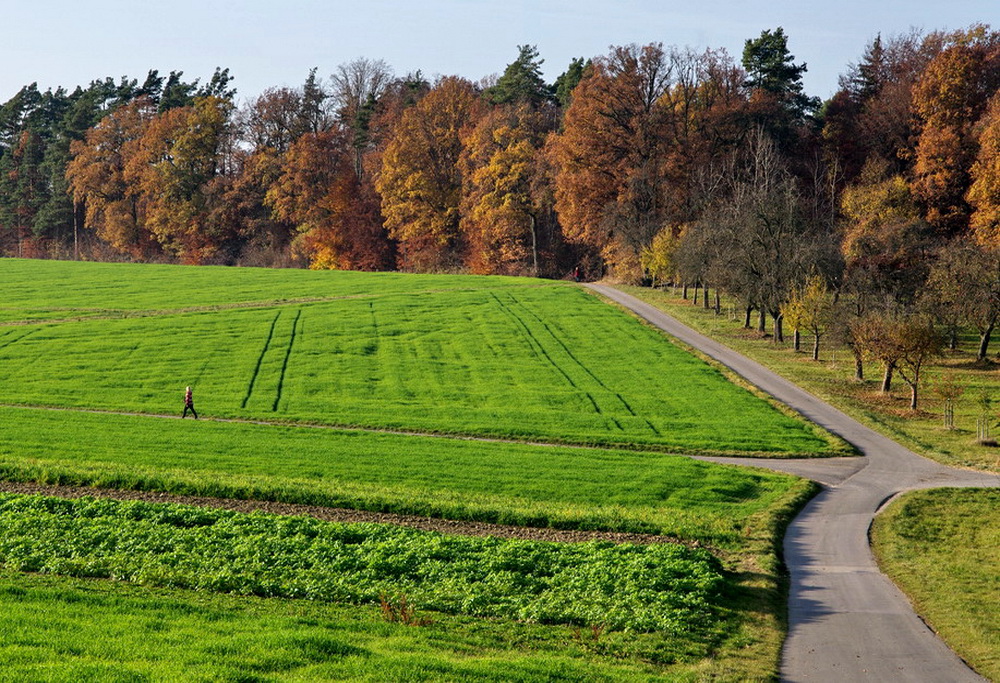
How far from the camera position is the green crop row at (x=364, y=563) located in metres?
18.8

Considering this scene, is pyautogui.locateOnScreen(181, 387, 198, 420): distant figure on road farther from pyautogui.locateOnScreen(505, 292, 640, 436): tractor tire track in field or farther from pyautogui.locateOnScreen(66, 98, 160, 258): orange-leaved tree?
pyautogui.locateOnScreen(66, 98, 160, 258): orange-leaved tree

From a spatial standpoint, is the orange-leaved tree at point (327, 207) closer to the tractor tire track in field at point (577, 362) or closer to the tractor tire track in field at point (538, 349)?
the tractor tire track in field at point (577, 362)

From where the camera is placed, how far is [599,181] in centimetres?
8894

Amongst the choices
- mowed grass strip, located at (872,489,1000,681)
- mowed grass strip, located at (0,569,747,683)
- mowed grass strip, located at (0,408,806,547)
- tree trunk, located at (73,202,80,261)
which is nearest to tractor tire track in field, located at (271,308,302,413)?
mowed grass strip, located at (0,408,806,547)

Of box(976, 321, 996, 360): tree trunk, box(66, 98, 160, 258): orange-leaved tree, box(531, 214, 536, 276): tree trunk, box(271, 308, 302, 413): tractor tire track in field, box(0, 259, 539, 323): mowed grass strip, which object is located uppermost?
box(66, 98, 160, 258): orange-leaved tree

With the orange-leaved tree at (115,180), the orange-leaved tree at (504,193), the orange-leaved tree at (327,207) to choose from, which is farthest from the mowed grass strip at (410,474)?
the orange-leaved tree at (115,180)

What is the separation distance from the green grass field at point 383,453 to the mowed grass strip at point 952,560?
3.13m

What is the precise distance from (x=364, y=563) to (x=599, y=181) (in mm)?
72222

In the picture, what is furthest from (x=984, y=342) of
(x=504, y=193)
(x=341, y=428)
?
(x=504, y=193)

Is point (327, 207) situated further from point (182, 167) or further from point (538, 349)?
point (538, 349)

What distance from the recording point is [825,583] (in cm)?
2211

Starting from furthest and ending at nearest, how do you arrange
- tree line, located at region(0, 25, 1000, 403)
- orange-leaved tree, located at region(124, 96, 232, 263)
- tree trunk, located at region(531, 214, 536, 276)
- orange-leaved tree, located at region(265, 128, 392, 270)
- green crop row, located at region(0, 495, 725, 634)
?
1. orange-leaved tree, located at region(124, 96, 232, 263)
2. orange-leaved tree, located at region(265, 128, 392, 270)
3. tree trunk, located at region(531, 214, 536, 276)
4. tree line, located at region(0, 25, 1000, 403)
5. green crop row, located at region(0, 495, 725, 634)

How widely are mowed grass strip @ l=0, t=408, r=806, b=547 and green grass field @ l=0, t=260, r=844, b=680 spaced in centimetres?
13

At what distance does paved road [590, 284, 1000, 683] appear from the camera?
16875mm
